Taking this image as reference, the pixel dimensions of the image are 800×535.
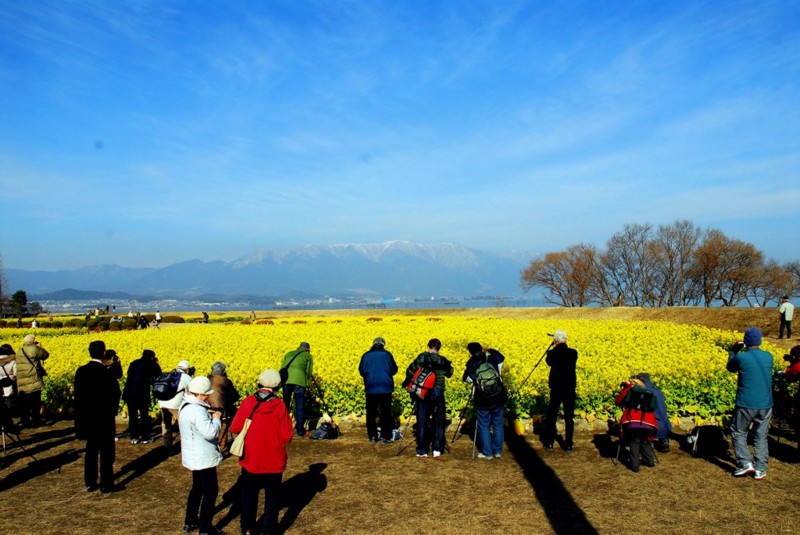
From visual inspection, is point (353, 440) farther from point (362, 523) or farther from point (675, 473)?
point (675, 473)

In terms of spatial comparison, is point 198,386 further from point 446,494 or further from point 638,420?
point 638,420

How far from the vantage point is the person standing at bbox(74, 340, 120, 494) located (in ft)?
28.9

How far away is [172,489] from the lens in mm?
9312

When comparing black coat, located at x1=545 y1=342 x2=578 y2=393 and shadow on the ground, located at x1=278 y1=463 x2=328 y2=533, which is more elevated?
black coat, located at x1=545 y1=342 x2=578 y2=393

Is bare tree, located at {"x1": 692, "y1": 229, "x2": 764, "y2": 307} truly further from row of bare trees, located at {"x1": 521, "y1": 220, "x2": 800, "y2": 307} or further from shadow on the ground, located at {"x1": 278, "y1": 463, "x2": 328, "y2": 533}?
shadow on the ground, located at {"x1": 278, "y1": 463, "x2": 328, "y2": 533}

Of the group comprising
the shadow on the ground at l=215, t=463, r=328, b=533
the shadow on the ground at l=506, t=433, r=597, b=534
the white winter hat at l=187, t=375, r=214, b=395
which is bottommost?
the shadow on the ground at l=215, t=463, r=328, b=533

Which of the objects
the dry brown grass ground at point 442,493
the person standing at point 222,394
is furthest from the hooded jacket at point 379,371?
the person standing at point 222,394

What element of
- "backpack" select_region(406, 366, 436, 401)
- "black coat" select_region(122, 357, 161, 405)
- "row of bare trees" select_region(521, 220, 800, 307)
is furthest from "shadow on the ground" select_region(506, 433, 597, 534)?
"row of bare trees" select_region(521, 220, 800, 307)

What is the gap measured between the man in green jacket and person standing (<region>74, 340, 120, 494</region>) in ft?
12.3

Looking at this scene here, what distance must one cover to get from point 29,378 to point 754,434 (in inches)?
607

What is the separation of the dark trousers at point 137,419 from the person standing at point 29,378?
325 centimetres

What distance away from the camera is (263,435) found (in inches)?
264

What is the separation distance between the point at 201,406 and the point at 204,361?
37.0 feet

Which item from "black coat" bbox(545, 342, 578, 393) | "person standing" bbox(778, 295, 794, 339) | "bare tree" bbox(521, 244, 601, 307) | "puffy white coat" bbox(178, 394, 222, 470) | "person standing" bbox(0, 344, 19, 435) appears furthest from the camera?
"bare tree" bbox(521, 244, 601, 307)
